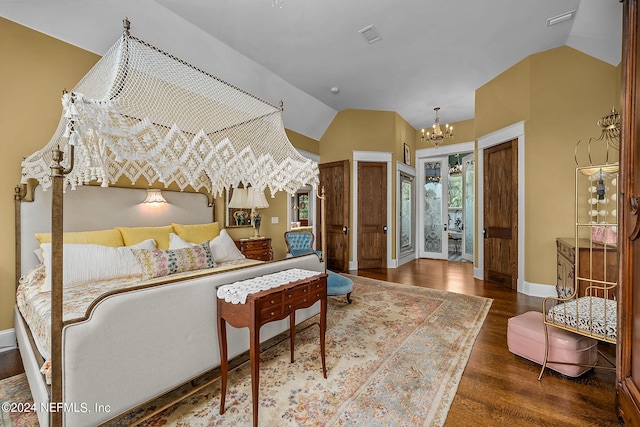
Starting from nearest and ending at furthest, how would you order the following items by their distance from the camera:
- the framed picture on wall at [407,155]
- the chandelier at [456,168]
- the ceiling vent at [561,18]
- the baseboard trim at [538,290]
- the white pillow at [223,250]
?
1. the ceiling vent at [561,18]
2. the white pillow at [223,250]
3. the baseboard trim at [538,290]
4. the framed picture on wall at [407,155]
5. the chandelier at [456,168]

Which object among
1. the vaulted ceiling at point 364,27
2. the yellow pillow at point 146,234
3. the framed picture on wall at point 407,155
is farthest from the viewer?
the framed picture on wall at point 407,155

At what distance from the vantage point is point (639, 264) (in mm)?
1291

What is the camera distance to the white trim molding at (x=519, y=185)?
416 centimetres

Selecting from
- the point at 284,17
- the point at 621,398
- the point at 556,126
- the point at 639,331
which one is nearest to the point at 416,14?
the point at 284,17

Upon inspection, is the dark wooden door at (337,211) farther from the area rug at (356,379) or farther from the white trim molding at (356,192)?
the area rug at (356,379)

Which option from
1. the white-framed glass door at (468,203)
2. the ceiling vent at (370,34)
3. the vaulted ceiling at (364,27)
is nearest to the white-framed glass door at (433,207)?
the white-framed glass door at (468,203)

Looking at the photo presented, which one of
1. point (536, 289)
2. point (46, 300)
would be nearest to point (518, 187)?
point (536, 289)

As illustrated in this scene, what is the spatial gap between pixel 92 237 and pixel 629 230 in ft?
14.0

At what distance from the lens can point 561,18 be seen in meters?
3.23

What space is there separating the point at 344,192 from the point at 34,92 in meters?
4.78

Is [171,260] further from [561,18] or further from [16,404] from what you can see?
[561,18]

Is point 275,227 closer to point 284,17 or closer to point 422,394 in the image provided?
point 284,17

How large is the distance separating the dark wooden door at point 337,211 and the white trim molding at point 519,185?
8.45 feet

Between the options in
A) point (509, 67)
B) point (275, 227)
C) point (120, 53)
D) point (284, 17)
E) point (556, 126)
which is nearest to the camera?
point (120, 53)
